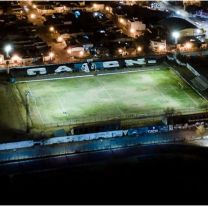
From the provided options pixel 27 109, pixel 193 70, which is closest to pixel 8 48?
pixel 27 109

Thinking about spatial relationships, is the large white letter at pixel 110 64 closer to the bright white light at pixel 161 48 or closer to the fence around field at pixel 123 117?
the bright white light at pixel 161 48

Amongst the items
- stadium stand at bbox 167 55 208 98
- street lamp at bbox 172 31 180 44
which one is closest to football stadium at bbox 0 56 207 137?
stadium stand at bbox 167 55 208 98

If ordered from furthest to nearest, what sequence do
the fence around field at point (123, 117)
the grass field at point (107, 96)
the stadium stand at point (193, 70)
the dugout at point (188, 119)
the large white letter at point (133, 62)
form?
the large white letter at point (133, 62), the stadium stand at point (193, 70), the grass field at point (107, 96), the fence around field at point (123, 117), the dugout at point (188, 119)

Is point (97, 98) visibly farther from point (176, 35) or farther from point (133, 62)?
point (176, 35)

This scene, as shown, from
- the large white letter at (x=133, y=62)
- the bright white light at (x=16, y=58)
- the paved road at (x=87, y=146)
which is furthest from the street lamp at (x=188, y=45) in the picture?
the paved road at (x=87, y=146)

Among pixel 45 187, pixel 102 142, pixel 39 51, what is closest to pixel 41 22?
pixel 39 51

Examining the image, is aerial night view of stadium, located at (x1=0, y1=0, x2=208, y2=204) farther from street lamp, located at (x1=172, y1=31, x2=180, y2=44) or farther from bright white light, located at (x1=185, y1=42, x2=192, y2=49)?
bright white light, located at (x1=185, y1=42, x2=192, y2=49)
